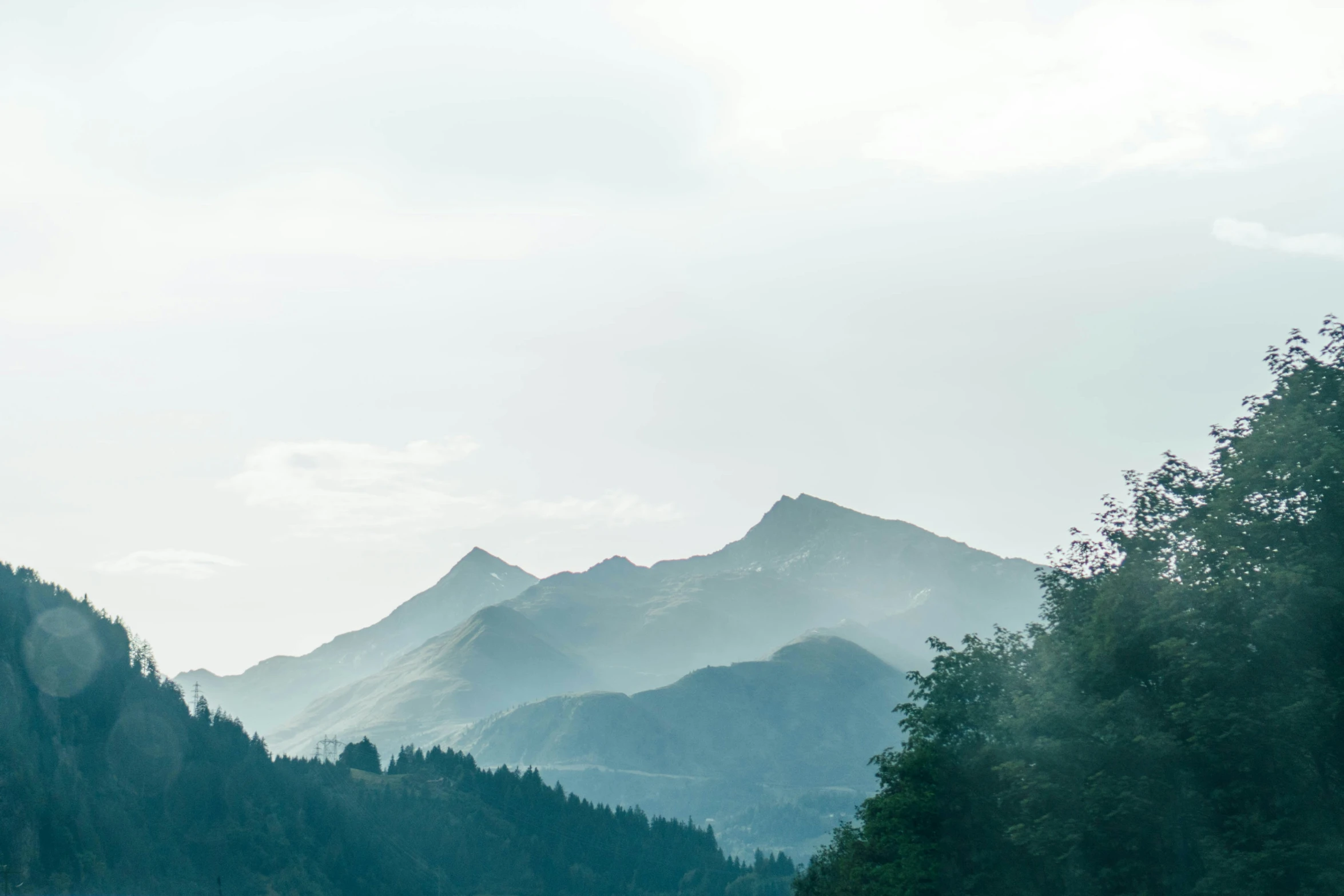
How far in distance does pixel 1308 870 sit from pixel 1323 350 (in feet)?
79.7

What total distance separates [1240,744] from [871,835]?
29.4 meters

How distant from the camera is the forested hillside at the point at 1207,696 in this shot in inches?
2095

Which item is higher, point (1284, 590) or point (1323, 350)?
point (1323, 350)

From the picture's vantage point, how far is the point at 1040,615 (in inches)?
3100

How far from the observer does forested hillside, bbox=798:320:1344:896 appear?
53.2 m

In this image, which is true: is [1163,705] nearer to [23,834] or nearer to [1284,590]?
[1284,590]

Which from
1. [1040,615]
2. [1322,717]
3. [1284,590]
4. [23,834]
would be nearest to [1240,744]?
[1322,717]

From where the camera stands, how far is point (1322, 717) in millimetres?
52875

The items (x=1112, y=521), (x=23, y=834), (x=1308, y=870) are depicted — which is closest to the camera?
(x=1308, y=870)

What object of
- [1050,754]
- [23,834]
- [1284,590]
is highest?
[1284,590]

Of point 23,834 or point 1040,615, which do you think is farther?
point 23,834

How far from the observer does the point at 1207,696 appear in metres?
54.4

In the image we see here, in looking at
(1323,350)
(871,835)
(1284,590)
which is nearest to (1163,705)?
(1284,590)

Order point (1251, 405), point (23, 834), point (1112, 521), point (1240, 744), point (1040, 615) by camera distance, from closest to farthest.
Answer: point (1240, 744) < point (1251, 405) < point (1112, 521) < point (1040, 615) < point (23, 834)
